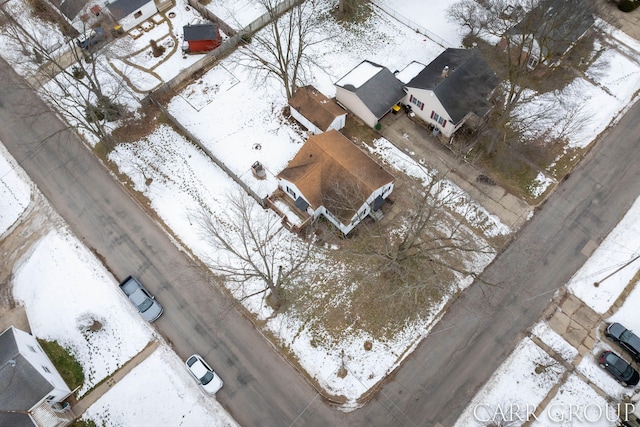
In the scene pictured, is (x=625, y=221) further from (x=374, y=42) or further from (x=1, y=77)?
(x=1, y=77)

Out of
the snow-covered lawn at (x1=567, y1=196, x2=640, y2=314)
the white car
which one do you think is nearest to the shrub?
the snow-covered lawn at (x1=567, y1=196, x2=640, y2=314)

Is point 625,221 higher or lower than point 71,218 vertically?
lower

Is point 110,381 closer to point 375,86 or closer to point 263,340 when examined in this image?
point 263,340

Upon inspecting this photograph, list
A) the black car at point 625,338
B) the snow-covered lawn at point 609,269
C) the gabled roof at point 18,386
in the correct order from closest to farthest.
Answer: the gabled roof at point 18,386 → the black car at point 625,338 → the snow-covered lawn at point 609,269

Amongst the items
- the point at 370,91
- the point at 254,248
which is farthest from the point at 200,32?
the point at 254,248

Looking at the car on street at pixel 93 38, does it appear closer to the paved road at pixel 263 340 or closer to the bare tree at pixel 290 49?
the paved road at pixel 263 340

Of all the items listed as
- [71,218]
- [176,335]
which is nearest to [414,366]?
[176,335]

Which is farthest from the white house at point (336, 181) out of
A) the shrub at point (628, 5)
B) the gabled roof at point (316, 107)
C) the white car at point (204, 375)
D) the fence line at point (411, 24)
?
the shrub at point (628, 5)
